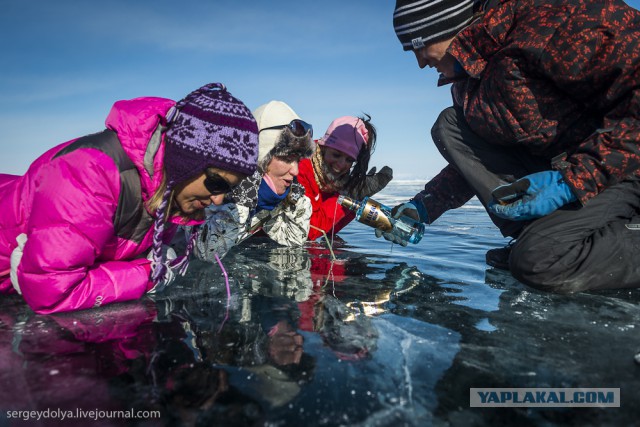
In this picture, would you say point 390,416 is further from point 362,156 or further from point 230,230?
point 362,156

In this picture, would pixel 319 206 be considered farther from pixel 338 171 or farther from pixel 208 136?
pixel 208 136

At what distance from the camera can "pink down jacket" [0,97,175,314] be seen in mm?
1854

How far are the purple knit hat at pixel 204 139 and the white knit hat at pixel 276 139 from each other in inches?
44.8

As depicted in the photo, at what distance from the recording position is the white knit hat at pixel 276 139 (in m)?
3.42

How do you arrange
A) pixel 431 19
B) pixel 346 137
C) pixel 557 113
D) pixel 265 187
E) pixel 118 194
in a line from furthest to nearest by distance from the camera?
pixel 346 137 < pixel 265 187 < pixel 431 19 < pixel 557 113 < pixel 118 194

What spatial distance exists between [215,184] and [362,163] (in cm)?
269

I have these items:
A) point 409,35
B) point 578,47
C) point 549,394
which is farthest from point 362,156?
point 549,394

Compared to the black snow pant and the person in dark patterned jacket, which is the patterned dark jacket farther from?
the black snow pant

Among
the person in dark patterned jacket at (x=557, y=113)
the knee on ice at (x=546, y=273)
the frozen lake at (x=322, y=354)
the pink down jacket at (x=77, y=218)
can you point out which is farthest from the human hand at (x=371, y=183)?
the pink down jacket at (x=77, y=218)

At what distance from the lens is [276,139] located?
3475mm

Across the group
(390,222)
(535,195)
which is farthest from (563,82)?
(390,222)

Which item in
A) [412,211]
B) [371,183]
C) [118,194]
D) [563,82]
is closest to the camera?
[118,194]

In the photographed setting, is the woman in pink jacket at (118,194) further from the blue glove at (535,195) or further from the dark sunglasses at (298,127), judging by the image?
the blue glove at (535,195)

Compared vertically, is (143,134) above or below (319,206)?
above
